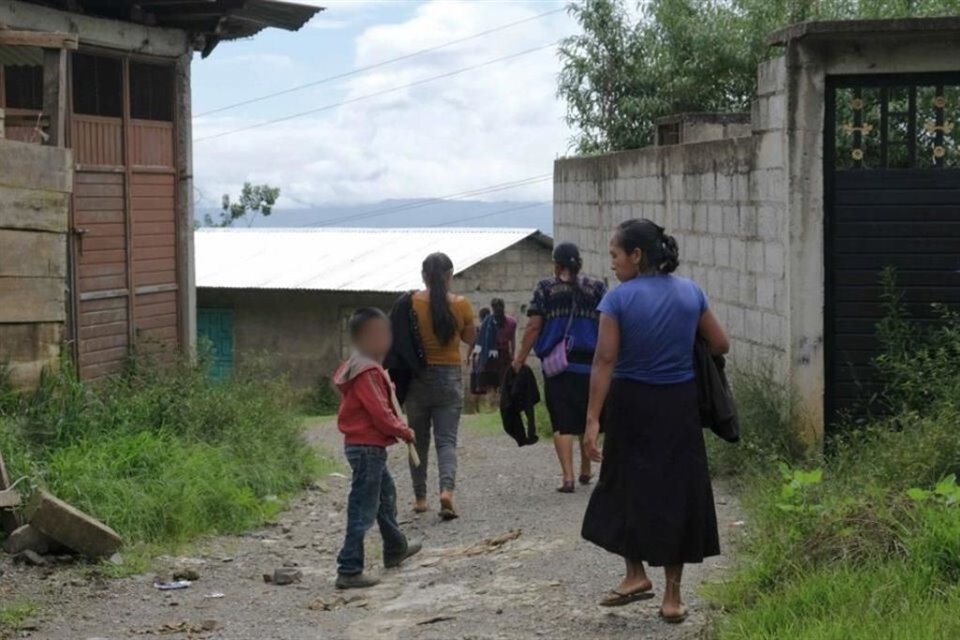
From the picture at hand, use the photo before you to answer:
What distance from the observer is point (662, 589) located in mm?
7289

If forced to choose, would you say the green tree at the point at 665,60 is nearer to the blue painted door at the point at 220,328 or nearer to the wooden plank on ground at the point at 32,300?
the blue painted door at the point at 220,328

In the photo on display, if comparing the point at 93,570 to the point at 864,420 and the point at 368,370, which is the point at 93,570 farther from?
the point at 864,420

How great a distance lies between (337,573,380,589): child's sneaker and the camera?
814 cm

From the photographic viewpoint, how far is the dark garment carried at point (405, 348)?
9.79 m

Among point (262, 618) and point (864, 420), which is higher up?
point (864, 420)

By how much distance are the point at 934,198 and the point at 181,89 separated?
644cm

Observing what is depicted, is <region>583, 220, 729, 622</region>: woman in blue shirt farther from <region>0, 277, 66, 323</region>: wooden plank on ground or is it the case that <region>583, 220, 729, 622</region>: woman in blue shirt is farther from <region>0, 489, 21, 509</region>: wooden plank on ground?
<region>0, 277, 66, 323</region>: wooden plank on ground

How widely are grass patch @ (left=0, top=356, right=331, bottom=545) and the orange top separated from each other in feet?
5.48

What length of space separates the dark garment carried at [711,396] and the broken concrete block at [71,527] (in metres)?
3.63

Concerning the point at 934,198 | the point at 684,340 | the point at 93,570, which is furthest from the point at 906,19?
the point at 93,570

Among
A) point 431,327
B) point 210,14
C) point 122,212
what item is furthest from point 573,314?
point 210,14

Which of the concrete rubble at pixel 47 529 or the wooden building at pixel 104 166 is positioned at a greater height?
the wooden building at pixel 104 166

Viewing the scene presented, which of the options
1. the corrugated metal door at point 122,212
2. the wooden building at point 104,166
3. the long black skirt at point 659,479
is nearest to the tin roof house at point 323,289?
the wooden building at point 104,166

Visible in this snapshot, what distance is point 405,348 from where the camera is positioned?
979 cm
